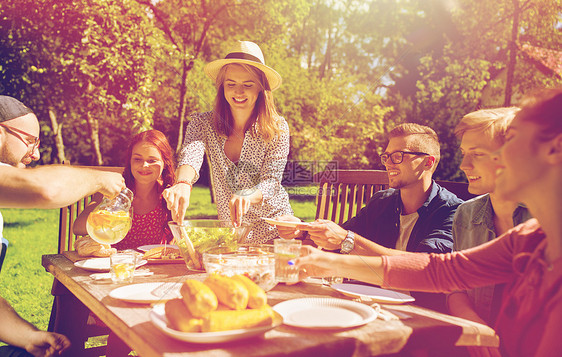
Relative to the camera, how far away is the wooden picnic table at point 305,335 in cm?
139

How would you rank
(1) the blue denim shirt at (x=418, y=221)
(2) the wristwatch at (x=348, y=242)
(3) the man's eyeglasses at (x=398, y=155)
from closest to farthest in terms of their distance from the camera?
(2) the wristwatch at (x=348, y=242)
(1) the blue denim shirt at (x=418, y=221)
(3) the man's eyeglasses at (x=398, y=155)

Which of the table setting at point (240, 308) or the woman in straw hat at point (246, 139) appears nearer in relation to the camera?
the table setting at point (240, 308)

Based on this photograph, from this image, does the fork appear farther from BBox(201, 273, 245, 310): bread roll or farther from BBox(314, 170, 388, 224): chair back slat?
BBox(314, 170, 388, 224): chair back slat

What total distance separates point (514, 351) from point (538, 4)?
432 inches

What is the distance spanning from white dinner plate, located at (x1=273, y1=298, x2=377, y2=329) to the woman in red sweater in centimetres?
33

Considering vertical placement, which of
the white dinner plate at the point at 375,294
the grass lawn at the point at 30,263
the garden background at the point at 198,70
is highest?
the garden background at the point at 198,70

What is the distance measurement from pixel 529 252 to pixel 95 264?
2092 millimetres

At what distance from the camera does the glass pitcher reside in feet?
7.27

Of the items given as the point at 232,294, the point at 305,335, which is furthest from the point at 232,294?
the point at 305,335

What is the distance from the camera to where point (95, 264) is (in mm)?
2467

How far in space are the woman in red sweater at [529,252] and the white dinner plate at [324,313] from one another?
0.33m

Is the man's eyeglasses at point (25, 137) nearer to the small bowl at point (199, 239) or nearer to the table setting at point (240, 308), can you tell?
the table setting at point (240, 308)

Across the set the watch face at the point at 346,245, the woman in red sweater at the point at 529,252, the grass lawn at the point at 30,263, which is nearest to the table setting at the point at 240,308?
the woman in red sweater at the point at 529,252

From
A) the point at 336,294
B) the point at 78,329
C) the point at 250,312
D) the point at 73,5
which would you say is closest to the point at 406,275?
the point at 336,294
